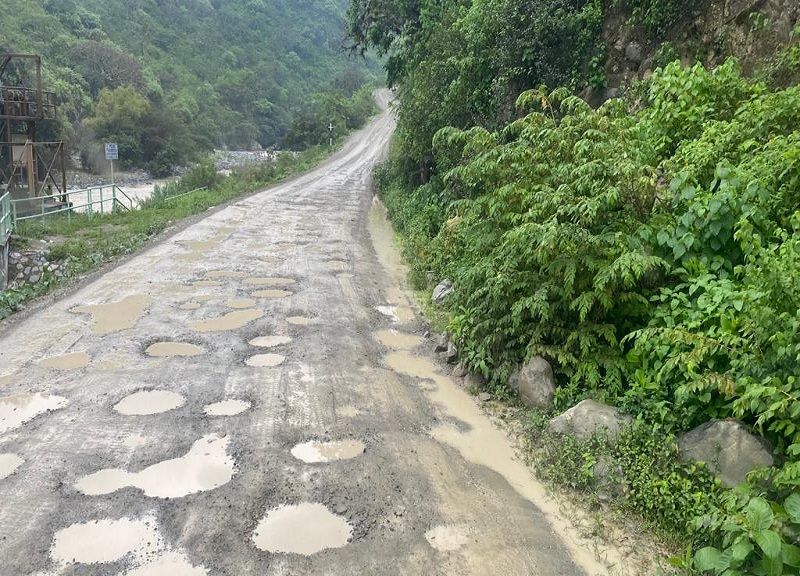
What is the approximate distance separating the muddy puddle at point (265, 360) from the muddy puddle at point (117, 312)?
1.83m

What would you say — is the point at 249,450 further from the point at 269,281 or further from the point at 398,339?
the point at 269,281

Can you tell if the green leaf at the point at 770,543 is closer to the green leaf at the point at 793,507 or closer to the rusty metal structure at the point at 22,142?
the green leaf at the point at 793,507

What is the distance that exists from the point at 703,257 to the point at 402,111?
508 inches

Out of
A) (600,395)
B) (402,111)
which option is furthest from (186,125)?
(600,395)

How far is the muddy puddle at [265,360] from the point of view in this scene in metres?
6.00

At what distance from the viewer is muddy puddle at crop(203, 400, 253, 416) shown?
500cm

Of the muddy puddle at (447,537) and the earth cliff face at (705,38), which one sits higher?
the earth cliff face at (705,38)

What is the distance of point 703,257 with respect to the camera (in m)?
4.68

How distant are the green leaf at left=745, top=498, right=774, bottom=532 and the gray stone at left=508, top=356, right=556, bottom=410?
2.13 metres

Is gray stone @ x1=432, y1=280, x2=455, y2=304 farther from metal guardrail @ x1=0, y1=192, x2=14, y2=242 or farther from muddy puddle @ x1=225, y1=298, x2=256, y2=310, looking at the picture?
metal guardrail @ x1=0, y1=192, x2=14, y2=242

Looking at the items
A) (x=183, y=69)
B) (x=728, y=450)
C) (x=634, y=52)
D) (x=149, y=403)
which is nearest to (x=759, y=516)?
(x=728, y=450)

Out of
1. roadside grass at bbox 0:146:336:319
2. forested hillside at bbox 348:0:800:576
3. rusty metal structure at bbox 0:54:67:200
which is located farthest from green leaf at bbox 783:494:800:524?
rusty metal structure at bbox 0:54:67:200

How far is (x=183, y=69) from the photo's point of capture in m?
69.9

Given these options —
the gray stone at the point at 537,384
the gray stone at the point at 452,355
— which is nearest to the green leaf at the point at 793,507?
the gray stone at the point at 537,384
